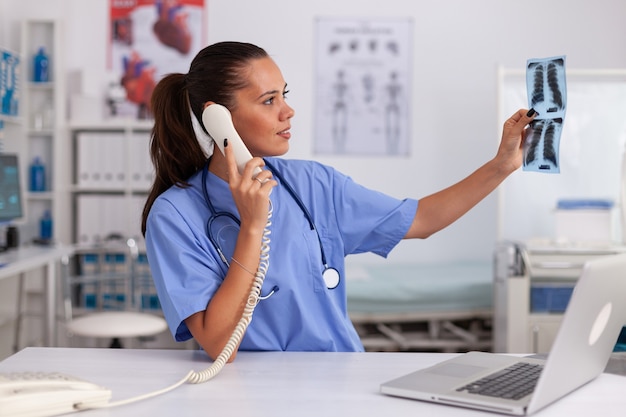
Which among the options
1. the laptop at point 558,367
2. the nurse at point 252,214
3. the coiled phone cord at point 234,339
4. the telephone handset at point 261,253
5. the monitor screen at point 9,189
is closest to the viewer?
the laptop at point 558,367

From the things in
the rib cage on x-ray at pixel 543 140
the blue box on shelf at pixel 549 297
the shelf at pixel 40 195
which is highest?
the rib cage on x-ray at pixel 543 140

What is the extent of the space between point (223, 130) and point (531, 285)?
7.74 feet

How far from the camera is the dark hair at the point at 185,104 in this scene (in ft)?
5.11

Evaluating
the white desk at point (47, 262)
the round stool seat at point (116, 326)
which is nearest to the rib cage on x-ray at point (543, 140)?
the round stool seat at point (116, 326)

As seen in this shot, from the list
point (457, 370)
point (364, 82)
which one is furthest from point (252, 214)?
point (364, 82)

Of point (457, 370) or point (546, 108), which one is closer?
point (457, 370)

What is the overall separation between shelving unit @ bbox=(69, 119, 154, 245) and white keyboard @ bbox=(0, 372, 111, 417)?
358cm

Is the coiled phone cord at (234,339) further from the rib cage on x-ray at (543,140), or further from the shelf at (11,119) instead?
the shelf at (11,119)

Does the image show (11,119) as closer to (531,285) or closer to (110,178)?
(110,178)

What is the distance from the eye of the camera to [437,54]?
4.94 meters

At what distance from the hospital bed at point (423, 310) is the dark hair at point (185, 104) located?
2.44m

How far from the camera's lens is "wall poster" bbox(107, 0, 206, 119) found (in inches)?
195

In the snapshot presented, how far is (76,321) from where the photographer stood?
11.0 ft

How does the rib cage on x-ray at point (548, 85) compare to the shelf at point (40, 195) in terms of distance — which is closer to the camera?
the rib cage on x-ray at point (548, 85)
